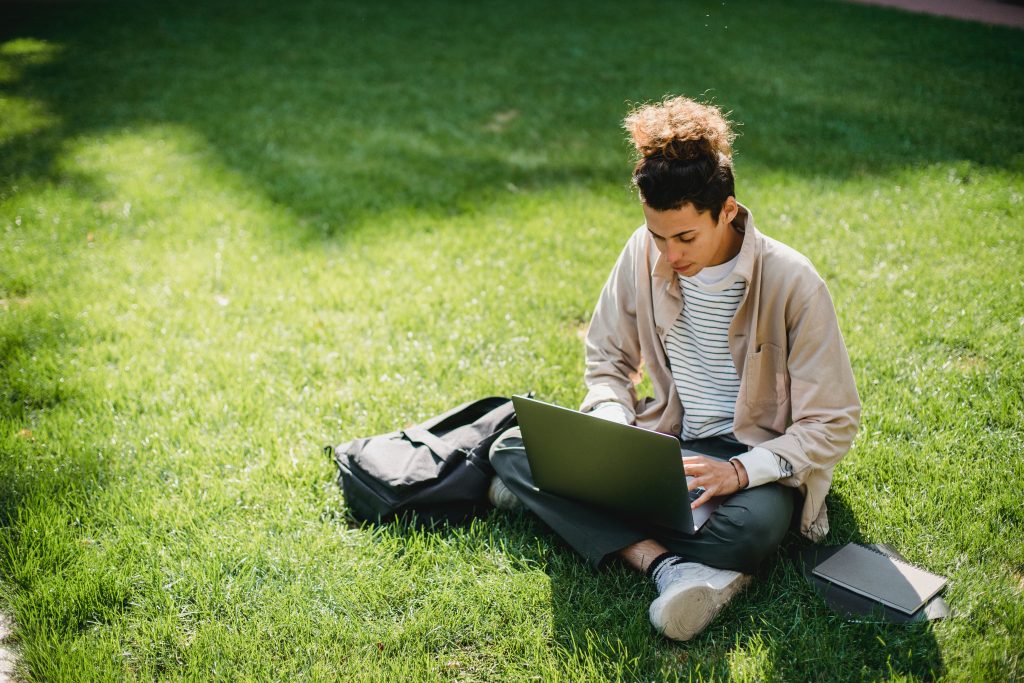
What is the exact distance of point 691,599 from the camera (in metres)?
2.48

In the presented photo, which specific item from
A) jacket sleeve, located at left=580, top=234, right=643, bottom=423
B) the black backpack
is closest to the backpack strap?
the black backpack

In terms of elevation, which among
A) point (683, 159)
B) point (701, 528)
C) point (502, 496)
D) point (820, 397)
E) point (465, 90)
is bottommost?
point (502, 496)

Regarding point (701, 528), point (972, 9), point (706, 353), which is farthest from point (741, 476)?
point (972, 9)

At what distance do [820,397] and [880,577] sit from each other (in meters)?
0.63

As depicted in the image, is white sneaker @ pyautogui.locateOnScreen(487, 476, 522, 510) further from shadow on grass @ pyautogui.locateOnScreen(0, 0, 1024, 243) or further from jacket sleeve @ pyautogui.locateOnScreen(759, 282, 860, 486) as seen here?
shadow on grass @ pyautogui.locateOnScreen(0, 0, 1024, 243)

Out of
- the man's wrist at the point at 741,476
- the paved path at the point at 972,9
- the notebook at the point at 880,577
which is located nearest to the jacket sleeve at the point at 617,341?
the man's wrist at the point at 741,476

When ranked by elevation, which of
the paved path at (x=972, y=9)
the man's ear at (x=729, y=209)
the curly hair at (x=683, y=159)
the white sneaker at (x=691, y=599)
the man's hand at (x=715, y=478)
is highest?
the paved path at (x=972, y=9)

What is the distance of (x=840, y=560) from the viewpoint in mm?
2746

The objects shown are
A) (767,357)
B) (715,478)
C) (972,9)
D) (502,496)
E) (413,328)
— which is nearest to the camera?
(715,478)

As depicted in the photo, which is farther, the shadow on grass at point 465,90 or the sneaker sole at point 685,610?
the shadow on grass at point 465,90

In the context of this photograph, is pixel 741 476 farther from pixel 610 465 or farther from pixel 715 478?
pixel 610 465

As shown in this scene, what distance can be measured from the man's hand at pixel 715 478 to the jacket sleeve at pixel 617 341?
0.47 metres

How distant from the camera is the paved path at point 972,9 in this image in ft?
33.8

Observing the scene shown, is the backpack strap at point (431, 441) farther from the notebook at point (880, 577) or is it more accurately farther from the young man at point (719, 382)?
the notebook at point (880, 577)
